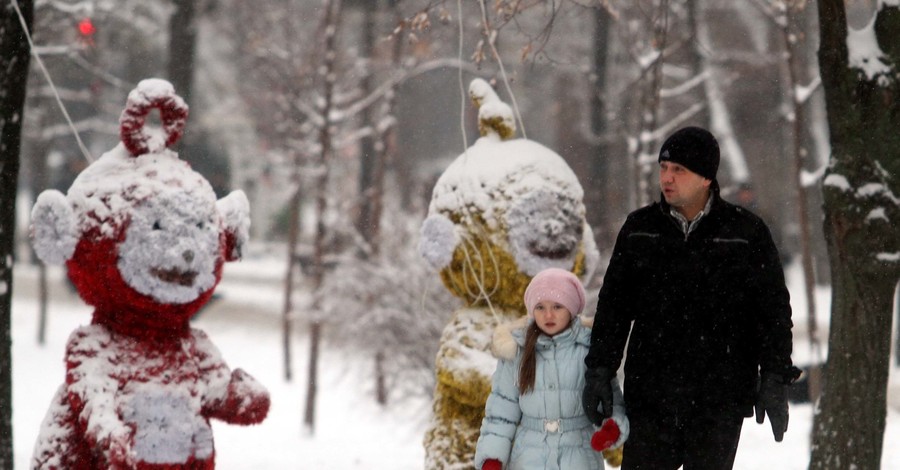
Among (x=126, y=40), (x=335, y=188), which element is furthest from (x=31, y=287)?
(x=335, y=188)

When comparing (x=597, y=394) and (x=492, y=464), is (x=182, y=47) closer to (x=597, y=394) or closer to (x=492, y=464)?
(x=492, y=464)

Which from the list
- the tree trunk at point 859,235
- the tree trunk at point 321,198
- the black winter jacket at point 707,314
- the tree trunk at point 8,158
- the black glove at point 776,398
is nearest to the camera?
the black glove at point 776,398

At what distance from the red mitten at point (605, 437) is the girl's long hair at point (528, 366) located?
34 cm

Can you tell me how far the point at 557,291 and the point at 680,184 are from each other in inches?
24.3

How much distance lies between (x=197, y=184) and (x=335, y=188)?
11683mm

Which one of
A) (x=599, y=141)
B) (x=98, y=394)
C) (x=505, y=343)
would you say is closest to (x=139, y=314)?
(x=98, y=394)

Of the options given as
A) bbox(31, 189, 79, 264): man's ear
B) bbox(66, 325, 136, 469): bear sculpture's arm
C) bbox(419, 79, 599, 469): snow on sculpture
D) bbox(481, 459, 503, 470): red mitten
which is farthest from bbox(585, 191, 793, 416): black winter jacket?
bbox(31, 189, 79, 264): man's ear

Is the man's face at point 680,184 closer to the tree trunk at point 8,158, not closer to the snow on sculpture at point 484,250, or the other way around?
the snow on sculpture at point 484,250

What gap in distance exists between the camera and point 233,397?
4.00m

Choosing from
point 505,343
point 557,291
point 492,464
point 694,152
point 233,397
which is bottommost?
point 492,464

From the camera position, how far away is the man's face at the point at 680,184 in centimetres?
356

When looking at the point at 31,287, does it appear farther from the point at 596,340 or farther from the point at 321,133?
the point at 596,340

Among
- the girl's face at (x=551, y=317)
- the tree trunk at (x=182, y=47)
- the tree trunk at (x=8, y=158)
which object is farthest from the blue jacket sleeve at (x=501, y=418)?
the tree trunk at (x=182, y=47)

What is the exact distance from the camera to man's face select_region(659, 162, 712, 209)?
356 centimetres
